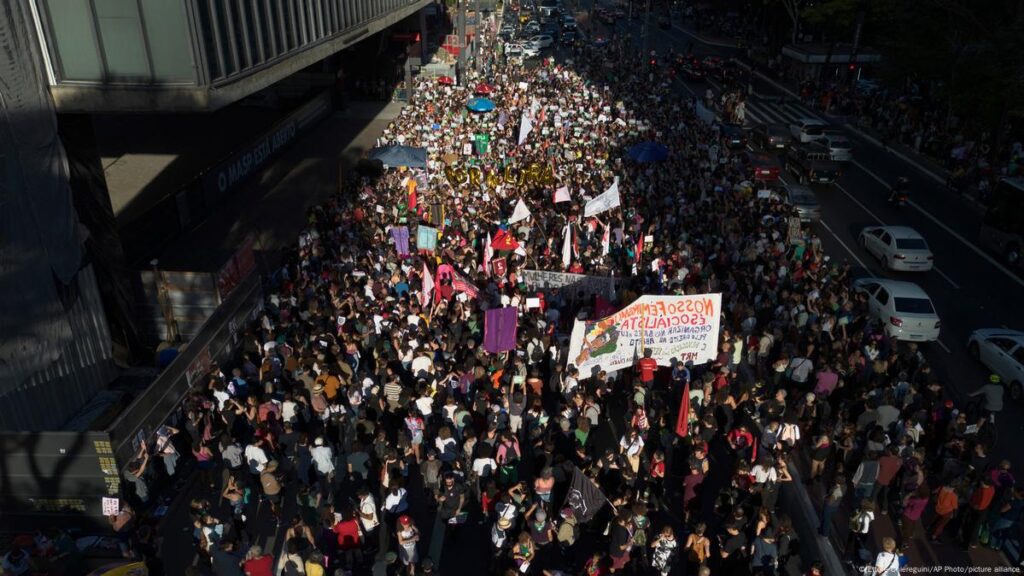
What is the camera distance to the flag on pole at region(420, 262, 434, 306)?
16.9m

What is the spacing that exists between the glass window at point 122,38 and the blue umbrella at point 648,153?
16863 mm

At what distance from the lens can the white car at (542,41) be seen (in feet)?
231

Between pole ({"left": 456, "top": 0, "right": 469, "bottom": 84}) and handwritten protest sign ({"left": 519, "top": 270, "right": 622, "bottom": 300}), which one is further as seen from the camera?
pole ({"left": 456, "top": 0, "right": 469, "bottom": 84})

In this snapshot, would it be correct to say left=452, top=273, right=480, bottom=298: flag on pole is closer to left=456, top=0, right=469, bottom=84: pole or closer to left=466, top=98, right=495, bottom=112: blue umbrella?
left=466, top=98, right=495, bottom=112: blue umbrella

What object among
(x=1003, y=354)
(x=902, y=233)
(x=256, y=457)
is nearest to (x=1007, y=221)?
(x=902, y=233)

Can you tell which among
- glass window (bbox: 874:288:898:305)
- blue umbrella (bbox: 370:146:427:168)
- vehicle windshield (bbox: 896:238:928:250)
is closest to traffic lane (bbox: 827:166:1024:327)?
vehicle windshield (bbox: 896:238:928:250)

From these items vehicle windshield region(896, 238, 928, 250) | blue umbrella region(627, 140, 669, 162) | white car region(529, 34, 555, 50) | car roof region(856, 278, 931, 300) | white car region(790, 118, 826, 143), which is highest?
blue umbrella region(627, 140, 669, 162)

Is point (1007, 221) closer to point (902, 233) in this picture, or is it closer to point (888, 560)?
point (902, 233)

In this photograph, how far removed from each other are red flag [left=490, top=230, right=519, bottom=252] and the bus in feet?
54.4

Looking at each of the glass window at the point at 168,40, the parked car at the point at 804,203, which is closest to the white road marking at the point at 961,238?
the parked car at the point at 804,203

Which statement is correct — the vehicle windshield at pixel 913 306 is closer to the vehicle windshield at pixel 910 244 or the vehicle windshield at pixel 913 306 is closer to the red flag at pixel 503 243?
the vehicle windshield at pixel 910 244

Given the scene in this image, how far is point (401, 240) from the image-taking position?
20.0m

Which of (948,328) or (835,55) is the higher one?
(835,55)

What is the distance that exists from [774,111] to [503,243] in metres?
34.3
